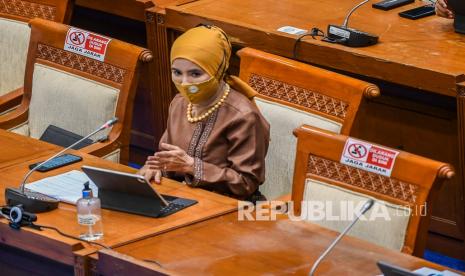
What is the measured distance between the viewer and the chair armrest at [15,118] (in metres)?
4.59

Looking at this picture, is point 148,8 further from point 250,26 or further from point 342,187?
point 342,187

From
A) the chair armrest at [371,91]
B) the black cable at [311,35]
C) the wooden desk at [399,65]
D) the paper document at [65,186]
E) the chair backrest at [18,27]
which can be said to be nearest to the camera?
the paper document at [65,186]

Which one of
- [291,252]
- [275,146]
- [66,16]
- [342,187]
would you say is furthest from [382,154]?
[66,16]

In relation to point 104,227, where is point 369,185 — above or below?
above

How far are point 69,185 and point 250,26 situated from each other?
1.51m

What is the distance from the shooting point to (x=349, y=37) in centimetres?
463

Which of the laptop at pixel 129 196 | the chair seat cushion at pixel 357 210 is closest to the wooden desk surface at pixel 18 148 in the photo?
the laptop at pixel 129 196

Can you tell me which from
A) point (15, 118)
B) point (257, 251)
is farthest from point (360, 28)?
point (257, 251)

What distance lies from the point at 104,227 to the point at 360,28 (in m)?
1.98

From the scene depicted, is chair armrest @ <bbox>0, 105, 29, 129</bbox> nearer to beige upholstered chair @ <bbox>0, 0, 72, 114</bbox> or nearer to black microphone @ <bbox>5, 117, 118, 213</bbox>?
beige upholstered chair @ <bbox>0, 0, 72, 114</bbox>

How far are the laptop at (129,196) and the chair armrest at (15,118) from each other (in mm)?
1185

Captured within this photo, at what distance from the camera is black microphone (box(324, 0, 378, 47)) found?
4625mm

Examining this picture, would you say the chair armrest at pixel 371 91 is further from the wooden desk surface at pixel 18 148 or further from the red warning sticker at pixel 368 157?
the wooden desk surface at pixel 18 148

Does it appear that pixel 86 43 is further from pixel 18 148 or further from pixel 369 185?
pixel 369 185
